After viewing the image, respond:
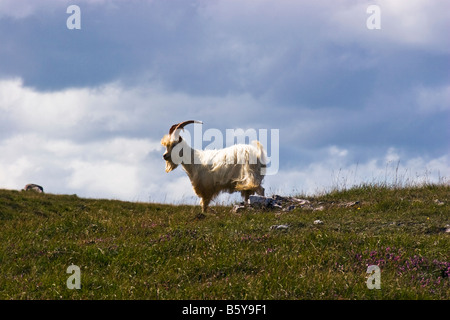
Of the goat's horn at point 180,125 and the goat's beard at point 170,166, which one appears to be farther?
the goat's beard at point 170,166

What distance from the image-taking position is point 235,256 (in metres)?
10.5

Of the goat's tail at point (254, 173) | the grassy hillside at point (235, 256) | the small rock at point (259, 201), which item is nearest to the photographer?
the grassy hillside at point (235, 256)

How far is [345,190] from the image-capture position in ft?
68.4

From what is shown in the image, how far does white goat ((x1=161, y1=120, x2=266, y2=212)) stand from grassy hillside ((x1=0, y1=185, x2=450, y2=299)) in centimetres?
321

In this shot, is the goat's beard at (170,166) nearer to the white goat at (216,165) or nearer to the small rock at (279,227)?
the white goat at (216,165)

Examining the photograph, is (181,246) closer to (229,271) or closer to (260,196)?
(229,271)

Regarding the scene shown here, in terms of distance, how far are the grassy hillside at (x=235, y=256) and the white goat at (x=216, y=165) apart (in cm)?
321

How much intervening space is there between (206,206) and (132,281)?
35.1ft

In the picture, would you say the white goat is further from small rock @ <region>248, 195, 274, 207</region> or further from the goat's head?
small rock @ <region>248, 195, 274, 207</region>

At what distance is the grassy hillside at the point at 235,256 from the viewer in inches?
351

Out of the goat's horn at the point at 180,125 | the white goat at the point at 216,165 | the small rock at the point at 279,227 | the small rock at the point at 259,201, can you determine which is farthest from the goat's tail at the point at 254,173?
the small rock at the point at 279,227

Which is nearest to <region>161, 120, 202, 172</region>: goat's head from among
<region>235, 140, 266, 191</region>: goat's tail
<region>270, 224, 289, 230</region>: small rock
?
<region>235, 140, 266, 191</region>: goat's tail

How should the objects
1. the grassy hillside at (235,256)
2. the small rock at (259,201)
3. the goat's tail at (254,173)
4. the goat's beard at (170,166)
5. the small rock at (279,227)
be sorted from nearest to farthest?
the grassy hillside at (235,256), the small rock at (279,227), the small rock at (259,201), the goat's tail at (254,173), the goat's beard at (170,166)
